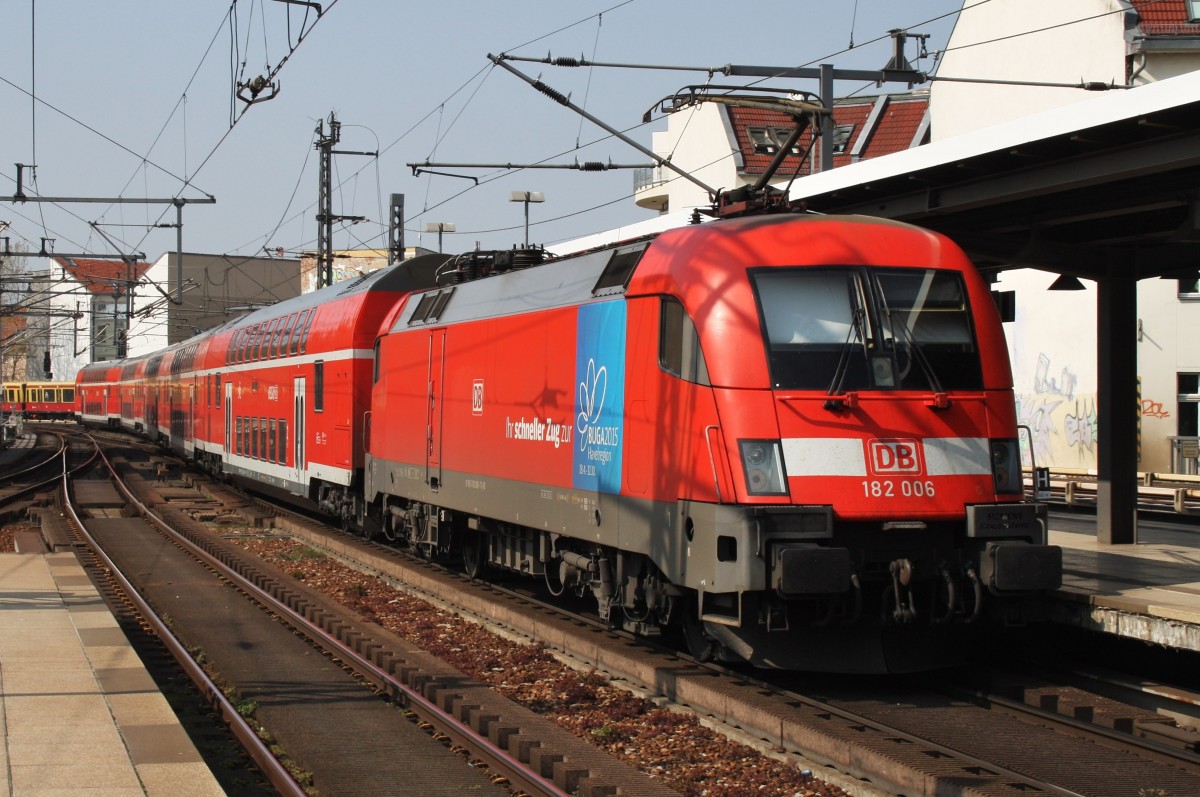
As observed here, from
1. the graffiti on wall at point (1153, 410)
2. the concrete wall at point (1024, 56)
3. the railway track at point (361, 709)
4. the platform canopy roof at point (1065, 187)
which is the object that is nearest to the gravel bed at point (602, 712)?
the railway track at point (361, 709)

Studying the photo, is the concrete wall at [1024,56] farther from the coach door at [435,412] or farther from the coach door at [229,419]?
the coach door at [229,419]

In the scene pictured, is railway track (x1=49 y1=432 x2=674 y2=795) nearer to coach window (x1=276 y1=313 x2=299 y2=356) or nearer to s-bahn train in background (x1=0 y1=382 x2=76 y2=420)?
coach window (x1=276 y1=313 x2=299 y2=356)

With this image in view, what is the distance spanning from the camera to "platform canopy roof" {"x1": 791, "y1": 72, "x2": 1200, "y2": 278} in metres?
10.3

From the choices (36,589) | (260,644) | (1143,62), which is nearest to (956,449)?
(260,644)

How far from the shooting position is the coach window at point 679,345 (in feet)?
29.5

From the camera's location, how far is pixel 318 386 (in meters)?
20.7

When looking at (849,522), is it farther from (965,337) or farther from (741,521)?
(965,337)

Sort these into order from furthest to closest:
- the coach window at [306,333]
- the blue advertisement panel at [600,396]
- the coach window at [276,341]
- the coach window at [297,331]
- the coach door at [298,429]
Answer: the coach window at [276,341], the coach window at [297,331], the coach door at [298,429], the coach window at [306,333], the blue advertisement panel at [600,396]

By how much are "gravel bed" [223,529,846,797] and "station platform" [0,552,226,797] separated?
2556mm

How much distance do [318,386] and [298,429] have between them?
153cm

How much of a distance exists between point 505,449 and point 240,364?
52.3 ft

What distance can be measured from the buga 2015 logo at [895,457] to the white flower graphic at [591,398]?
2.53m

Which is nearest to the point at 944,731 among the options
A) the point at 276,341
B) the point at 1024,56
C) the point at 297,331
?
the point at 297,331

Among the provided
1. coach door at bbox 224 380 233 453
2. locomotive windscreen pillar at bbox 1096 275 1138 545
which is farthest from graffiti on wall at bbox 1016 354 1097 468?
coach door at bbox 224 380 233 453
